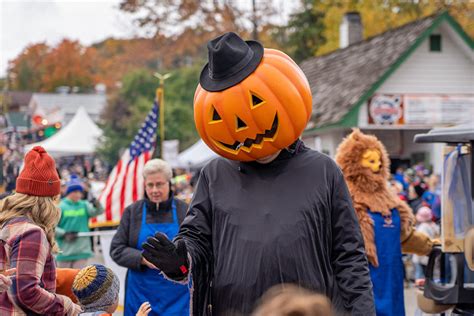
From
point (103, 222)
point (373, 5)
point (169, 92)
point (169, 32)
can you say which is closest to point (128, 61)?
point (169, 92)

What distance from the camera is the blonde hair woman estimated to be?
13.9ft

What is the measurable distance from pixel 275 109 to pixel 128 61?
6640cm

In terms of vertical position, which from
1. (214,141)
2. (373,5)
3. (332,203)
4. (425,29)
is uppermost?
(373,5)

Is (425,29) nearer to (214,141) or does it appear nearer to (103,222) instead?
(103,222)

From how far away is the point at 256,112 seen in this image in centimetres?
378

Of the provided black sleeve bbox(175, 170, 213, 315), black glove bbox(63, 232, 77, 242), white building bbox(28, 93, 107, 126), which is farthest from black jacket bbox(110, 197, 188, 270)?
white building bbox(28, 93, 107, 126)

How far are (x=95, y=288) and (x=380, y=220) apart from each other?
2734 millimetres

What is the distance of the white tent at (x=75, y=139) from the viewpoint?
128 feet

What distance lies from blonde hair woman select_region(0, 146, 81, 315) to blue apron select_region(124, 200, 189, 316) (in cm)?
203

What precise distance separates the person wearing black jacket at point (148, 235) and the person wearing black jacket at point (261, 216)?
2.68 meters

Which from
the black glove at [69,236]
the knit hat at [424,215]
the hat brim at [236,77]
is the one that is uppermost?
the hat brim at [236,77]

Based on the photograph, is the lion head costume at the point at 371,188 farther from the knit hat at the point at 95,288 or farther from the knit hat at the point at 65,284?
the knit hat at the point at 65,284

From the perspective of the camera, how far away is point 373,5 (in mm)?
34562

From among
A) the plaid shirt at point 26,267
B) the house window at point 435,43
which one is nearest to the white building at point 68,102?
the house window at point 435,43
